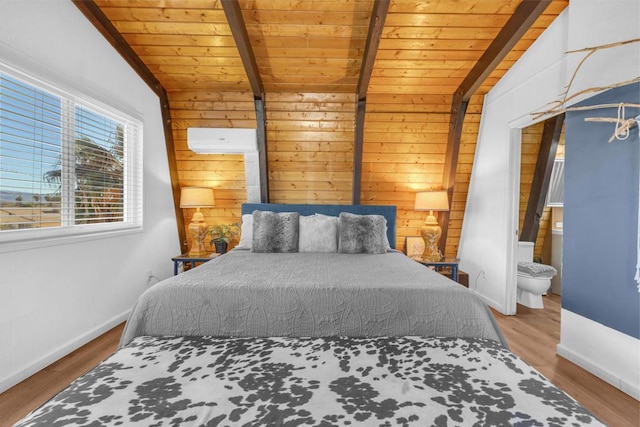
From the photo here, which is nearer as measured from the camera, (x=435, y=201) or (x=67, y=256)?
(x=67, y=256)

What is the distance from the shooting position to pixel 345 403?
1034 mm

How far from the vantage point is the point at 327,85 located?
3324mm

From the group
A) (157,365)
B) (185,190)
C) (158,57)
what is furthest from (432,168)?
(157,365)

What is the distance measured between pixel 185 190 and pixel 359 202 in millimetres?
2081

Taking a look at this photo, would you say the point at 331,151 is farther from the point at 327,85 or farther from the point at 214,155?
the point at 214,155

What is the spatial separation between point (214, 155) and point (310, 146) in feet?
3.81

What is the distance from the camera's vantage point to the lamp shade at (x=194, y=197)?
139 inches

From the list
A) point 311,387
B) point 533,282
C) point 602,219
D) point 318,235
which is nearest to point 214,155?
point 318,235

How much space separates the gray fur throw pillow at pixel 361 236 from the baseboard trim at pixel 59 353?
2.13 metres

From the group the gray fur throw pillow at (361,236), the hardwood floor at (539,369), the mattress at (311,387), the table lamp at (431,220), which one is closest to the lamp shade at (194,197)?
the hardwood floor at (539,369)

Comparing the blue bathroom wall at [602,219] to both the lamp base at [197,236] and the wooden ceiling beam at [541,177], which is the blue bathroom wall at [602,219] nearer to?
the wooden ceiling beam at [541,177]

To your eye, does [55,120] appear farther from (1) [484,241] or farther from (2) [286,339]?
(1) [484,241]

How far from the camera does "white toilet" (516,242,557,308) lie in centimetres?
328

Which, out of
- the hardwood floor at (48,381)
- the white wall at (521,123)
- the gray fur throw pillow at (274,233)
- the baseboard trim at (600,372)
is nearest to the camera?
the hardwood floor at (48,381)
